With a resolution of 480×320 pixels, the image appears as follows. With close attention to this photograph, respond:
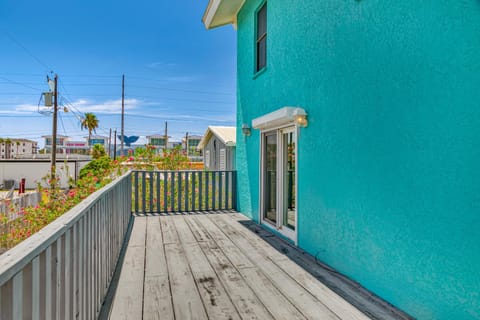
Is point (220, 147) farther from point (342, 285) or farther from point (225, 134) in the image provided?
point (342, 285)

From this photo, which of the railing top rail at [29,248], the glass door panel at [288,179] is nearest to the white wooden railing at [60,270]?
the railing top rail at [29,248]

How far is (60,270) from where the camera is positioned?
52.5 inches

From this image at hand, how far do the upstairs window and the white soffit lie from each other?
50.2 inches

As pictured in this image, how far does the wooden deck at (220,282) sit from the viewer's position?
238cm

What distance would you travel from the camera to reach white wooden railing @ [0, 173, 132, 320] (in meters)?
0.87

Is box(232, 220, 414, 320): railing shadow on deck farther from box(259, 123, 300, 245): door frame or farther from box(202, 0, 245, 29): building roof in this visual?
box(202, 0, 245, 29): building roof

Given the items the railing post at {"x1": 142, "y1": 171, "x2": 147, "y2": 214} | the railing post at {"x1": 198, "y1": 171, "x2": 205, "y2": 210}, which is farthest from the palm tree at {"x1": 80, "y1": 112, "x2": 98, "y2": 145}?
the railing post at {"x1": 198, "y1": 171, "x2": 205, "y2": 210}

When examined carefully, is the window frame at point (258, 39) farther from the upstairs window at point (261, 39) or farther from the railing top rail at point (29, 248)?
the railing top rail at point (29, 248)

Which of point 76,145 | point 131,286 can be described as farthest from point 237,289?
point 76,145

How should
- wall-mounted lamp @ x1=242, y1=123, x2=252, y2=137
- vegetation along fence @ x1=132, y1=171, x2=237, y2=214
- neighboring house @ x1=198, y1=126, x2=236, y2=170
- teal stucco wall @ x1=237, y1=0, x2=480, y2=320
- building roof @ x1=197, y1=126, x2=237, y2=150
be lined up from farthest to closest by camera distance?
neighboring house @ x1=198, y1=126, x2=236, y2=170, building roof @ x1=197, y1=126, x2=237, y2=150, vegetation along fence @ x1=132, y1=171, x2=237, y2=214, wall-mounted lamp @ x1=242, y1=123, x2=252, y2=137, teal stucco wall @ x1=237, y1=0, x2=480, y2=320

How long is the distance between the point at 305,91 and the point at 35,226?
4.86 m

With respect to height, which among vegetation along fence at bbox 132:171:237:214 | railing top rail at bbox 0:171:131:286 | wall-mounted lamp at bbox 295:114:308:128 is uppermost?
wall-mounted lamp at bbox 295:114:308:128

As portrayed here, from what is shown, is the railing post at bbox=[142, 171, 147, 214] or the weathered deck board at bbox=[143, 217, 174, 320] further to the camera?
the railing post at bbox=[142, 171, 147, 214]

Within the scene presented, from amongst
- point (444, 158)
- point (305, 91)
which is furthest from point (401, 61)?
point (305, 91)
